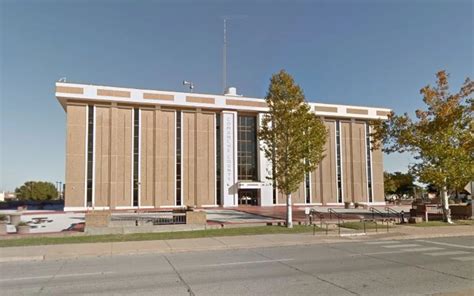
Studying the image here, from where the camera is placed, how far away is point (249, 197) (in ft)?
175

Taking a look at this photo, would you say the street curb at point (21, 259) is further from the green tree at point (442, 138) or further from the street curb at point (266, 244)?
the green tree at point (442, 138)

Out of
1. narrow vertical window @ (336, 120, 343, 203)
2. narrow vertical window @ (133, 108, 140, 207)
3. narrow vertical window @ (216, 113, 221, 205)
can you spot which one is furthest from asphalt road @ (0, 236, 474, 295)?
narrow vertical window @ (336, 120, 343, 203)

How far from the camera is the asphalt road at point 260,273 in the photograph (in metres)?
8.79

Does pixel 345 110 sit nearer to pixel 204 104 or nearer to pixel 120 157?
pixel 204 104

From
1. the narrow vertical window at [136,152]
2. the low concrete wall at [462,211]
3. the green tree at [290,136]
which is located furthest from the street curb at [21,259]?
the narrow vertical window at [136,152]

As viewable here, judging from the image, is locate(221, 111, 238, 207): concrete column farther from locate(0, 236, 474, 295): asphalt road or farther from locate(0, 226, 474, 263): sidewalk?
locate(0, 236, 474, 295): asphalt road

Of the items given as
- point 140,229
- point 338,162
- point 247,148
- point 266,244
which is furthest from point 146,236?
point 338,162

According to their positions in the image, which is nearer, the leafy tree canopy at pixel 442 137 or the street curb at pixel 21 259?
the street curb at pixel 21 259

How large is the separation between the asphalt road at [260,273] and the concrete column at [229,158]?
35.4 metres

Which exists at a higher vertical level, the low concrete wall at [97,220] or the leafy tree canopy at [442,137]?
the leafy tree canopy at [442,137]

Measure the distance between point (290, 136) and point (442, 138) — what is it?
36.7 ft

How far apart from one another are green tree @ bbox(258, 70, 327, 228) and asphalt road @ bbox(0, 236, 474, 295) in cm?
930

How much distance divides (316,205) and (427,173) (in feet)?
93.7

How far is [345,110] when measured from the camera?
57562 mm
